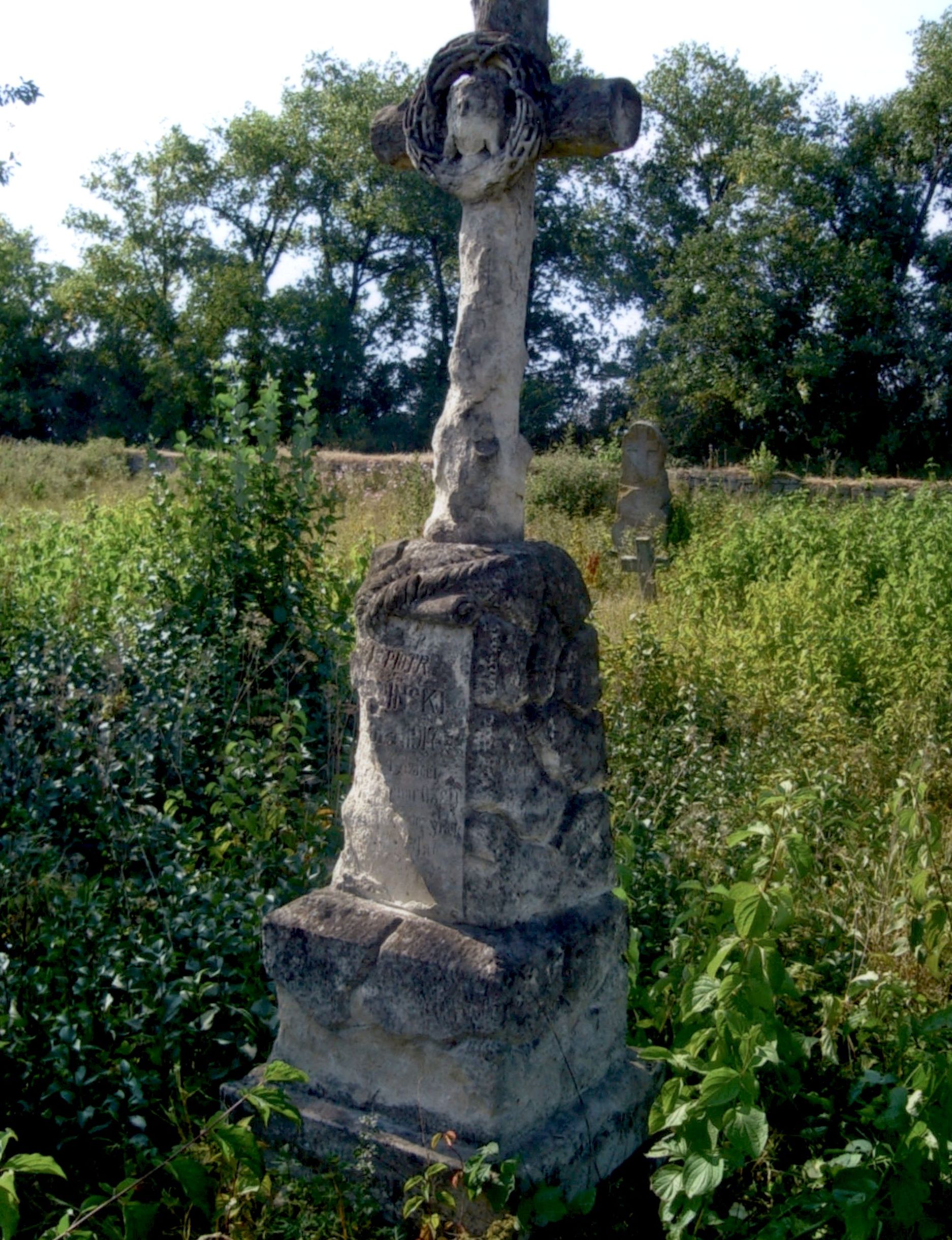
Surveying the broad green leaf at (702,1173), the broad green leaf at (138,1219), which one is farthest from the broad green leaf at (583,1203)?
the broad green leaf at (138,1219)

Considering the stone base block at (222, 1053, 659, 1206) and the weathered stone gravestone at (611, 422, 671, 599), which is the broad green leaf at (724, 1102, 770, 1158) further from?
the weathered stone gravestone at (611, 422, 671, 599)

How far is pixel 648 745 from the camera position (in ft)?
17.0

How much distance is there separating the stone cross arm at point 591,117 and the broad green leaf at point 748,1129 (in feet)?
7.06

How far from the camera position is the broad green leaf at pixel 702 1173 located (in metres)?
2.55

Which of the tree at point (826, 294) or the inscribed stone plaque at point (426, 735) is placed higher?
the tree at point (826, 294)

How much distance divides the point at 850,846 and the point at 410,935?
6.82 ft

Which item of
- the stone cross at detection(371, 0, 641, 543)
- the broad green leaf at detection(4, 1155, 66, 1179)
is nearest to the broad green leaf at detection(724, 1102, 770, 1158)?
the broad green leaf at detection(4, 1155, 66, 1179)

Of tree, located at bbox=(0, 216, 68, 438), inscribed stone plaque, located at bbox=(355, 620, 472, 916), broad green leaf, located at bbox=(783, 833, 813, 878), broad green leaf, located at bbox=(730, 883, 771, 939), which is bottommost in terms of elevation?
broad green leaf, located at bbox=(730, 883, 771, 939)

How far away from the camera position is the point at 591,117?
9.57 ft

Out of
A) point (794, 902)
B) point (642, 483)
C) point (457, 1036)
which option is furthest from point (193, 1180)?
point (642, 483)

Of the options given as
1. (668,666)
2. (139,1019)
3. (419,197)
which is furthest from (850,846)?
(419,197)

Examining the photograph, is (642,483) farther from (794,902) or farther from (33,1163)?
(33,1163)

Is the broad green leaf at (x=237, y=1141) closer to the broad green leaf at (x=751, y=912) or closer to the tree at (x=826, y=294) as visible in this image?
the broad green leaf at (x=751, y=912)

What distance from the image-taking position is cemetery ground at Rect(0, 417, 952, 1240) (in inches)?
108
